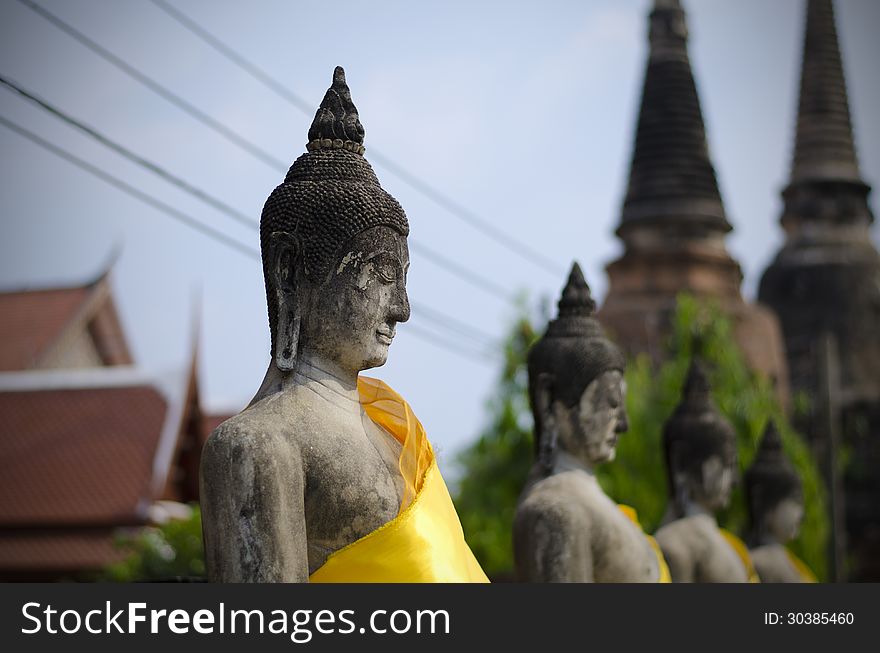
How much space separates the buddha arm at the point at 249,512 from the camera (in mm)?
3938

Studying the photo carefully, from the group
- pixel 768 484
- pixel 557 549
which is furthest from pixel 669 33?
pixel 557 549

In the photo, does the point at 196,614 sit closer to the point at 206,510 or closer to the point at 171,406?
the point at 206,510

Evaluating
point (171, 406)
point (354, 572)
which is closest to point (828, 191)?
point (171, 406)

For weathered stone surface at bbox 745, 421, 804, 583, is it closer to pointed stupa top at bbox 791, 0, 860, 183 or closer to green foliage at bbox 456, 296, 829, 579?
green foliage at bbox 456, 296, 829, 579

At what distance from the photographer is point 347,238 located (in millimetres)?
4340

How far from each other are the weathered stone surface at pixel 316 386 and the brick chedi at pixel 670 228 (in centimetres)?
1511

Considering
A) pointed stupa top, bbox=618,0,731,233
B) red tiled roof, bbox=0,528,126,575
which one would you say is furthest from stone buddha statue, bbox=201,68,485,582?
pointed stupa top, bbox=618,0,731,233

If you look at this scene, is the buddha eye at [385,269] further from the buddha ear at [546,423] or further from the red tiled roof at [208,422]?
the red tiled roof at [208,422]

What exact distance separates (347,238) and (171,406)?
14.8 meters

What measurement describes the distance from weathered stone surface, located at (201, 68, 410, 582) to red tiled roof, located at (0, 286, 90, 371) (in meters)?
18.0

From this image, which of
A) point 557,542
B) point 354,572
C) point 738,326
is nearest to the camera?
point 354,572

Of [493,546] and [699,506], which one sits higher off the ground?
[493,546]

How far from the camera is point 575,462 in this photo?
6211 mm

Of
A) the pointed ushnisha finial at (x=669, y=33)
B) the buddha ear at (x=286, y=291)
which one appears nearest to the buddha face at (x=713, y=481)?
the buddha ear at (x=286, y=291)
